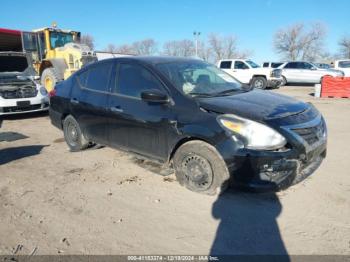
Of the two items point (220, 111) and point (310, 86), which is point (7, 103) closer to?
point (220, 111)

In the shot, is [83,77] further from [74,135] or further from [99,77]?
[74,135]

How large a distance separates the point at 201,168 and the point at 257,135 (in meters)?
0.80

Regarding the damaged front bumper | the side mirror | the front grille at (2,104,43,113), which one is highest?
the side mirror

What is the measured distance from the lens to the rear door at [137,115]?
4.18 m

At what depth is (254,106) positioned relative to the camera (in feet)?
12.7

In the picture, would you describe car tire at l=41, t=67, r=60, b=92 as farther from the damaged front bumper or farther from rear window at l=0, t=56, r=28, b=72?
the damaged front bumper

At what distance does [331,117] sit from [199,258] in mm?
7943

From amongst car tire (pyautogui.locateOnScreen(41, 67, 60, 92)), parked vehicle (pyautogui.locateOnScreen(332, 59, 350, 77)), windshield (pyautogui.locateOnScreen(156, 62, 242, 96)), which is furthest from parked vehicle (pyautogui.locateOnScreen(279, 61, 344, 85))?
windshield (pyautogui.locateOnScreen(156, 62, 242, 96))

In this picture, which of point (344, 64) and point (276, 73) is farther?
point (344, 64)

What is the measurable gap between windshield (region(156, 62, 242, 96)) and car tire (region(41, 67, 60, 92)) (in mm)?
9535

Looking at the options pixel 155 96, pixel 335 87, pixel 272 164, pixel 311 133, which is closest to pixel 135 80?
pixel 155 96

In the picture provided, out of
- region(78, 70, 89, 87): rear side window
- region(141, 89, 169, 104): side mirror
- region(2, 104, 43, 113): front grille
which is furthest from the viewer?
region(2, 104, 43, 113): front grille

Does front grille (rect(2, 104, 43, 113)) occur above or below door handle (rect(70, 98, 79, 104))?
below

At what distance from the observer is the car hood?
12.0 feet
